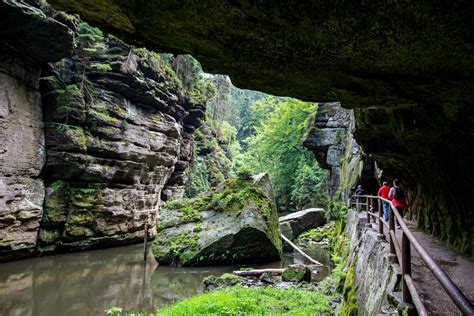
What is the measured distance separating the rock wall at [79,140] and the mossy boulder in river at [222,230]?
482 centimetres

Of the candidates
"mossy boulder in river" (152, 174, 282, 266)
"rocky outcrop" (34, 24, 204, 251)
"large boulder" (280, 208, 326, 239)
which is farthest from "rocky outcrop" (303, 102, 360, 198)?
"rocky outcrop" (34, 24, 204, 251)

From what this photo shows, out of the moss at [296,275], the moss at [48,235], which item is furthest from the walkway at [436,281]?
the moss at [48,235]

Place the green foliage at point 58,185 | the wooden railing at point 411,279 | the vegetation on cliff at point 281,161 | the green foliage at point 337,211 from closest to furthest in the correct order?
the wooden railing at point 411,279 → the green foliage at point 58,185 → the green foliage at point 337,211 → the vegetation on cliff at point 281,161

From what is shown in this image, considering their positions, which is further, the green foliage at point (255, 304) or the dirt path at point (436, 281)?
the green foliage at point (255, 304)

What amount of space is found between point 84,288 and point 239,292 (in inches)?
237

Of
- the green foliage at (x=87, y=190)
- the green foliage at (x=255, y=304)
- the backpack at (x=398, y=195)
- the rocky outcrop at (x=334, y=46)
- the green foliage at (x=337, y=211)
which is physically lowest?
the green foliage at (x=255, y=304)

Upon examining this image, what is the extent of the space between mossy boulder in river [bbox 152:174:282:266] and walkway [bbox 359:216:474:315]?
926 centimetres

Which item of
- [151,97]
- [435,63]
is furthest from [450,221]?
[151,97]

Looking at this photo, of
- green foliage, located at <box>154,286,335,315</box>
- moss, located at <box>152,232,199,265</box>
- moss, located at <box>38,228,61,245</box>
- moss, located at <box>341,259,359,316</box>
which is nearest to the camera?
moss, located at <box>341,259,359,316</box>

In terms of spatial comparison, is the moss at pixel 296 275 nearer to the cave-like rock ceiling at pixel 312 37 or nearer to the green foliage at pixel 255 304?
the green foliage at pixel 255 304

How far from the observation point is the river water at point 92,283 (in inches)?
412

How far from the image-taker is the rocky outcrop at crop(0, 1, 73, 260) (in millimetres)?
15227

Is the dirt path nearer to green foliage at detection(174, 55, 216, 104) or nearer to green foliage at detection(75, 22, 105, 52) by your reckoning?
green foliage at detection(75, 22, 105, 52)

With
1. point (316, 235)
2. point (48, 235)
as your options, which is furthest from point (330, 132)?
point (48, 235)
